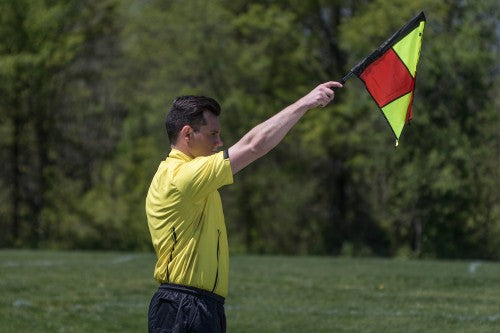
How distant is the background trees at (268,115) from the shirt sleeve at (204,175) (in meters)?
30.5

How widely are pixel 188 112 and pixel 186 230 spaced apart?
0.54 metres

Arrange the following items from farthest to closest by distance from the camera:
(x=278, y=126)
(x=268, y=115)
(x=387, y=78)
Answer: (x=268, y=115) < (x=387, y=78) < (x=278, y=126)

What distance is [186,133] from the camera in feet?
16.3

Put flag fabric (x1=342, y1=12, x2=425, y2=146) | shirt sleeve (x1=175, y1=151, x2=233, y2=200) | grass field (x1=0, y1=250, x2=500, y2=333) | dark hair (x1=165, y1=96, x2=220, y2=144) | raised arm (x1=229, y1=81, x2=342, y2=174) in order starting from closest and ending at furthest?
raised arm (x1=229, y1=81, x2=342, y2=174)
shirt sleeve (x1=175, y1=151, x2=233, y2=200)
dark hair (x1=165, y1=96, x2=220, y2=144)
flag fabric (x1=342, y1=12, x2=425, y2=146)
grass field (x1=0, y1=250, x2=500, y2=333)

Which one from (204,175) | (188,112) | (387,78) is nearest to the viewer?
(204,175)

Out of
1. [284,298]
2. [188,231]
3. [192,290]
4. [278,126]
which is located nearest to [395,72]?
[278,126]

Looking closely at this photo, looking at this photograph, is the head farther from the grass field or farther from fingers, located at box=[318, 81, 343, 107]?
the grass field

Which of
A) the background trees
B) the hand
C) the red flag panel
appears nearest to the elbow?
the hand

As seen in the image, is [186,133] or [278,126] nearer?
[278,126]

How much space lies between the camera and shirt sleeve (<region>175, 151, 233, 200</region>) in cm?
472

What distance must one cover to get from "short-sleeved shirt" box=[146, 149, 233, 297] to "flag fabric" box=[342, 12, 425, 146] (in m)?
1.00

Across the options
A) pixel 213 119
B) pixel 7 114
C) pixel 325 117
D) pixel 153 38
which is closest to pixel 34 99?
pixel 7 114

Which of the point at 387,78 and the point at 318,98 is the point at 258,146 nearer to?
the point at 318,98

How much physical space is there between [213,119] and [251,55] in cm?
3386
